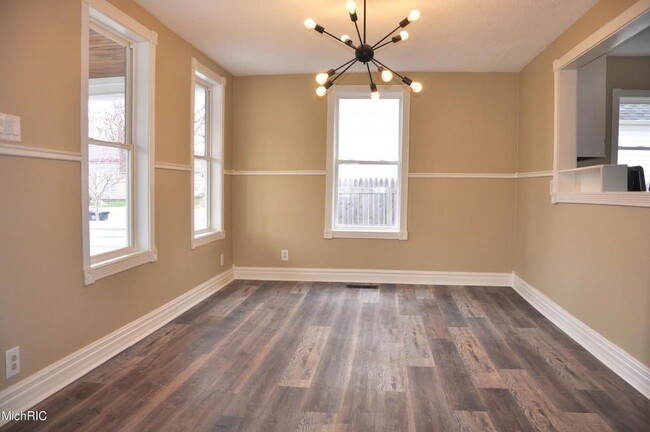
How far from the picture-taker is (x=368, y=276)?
5.17 m

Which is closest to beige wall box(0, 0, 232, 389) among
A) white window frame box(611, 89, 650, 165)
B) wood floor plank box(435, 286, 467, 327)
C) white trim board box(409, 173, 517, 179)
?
wood floor plank box(435, 286, 467, 327)

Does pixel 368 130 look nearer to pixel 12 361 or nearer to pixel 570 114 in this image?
pixel 570 114

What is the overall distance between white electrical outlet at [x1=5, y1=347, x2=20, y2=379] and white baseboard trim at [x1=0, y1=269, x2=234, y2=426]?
7cm

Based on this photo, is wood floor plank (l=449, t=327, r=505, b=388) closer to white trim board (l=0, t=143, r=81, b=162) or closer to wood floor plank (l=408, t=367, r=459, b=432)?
wood floor plank (l=408, t=367, r=459, b=432)

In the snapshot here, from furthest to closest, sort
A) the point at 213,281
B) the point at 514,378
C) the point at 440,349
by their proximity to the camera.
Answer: the point at 213,281 → the point at 440,349 → the point at 514,378

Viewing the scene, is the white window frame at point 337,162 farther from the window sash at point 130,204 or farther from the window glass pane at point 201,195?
the window sash at point 130,204

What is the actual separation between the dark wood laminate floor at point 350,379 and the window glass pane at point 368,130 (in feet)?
6.57

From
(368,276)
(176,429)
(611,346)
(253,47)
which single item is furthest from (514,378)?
(253,47)

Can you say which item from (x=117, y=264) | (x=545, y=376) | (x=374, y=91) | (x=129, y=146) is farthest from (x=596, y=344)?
(x=129, y=146)

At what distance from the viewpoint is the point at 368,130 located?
5.15 m

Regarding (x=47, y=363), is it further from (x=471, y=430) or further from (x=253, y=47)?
(x=253, y=47)

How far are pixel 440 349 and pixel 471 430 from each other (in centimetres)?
104

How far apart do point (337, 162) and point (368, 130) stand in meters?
0.53

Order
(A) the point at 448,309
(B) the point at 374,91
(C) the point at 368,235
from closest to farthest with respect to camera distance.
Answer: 1. (B) the point at 374,91
2. (A) the point at 448,309
3. (C) the point at 368,235
